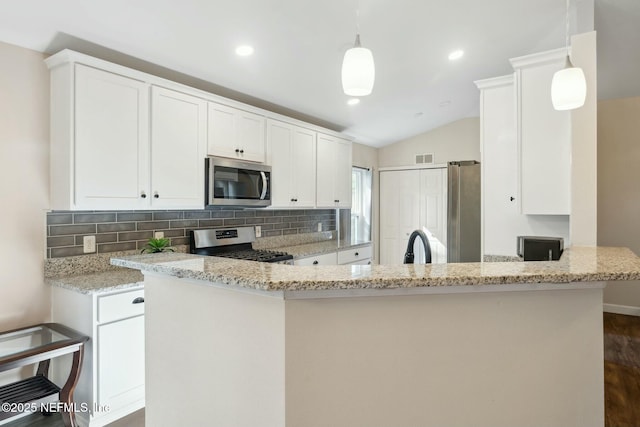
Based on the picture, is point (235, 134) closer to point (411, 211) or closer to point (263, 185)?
point (263, 185)

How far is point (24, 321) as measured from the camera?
228 centimetres

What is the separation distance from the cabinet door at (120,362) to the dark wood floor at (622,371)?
289 centimetres

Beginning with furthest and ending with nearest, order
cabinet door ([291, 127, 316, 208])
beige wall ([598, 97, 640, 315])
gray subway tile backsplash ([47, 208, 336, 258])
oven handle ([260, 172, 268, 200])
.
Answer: beige wall ([598, 97, 640, 315]) < cabinet door ([291, 127, 316, 208]) < oven handle ([260, 172, 268, 200]) < gray subway tile backsplash ([47, 208, 336, 258])

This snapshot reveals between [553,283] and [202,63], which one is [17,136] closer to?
[202,63]

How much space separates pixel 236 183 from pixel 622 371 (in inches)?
137

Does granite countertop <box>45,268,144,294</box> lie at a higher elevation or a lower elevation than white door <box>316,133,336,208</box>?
lower

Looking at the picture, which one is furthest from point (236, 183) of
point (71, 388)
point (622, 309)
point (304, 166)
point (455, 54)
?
point (622, 309)

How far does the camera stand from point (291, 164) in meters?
3.87

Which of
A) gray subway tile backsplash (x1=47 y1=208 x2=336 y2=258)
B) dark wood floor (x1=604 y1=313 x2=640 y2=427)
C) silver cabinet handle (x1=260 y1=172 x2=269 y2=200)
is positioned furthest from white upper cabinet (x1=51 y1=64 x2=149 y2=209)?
dark wood floor (x1=604 y1=313 x2=640 y2=427)

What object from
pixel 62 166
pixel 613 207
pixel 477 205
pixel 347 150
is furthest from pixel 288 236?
pixel 613 207

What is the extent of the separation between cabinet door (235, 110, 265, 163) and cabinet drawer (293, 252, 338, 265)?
110 cm

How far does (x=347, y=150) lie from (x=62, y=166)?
329 cm

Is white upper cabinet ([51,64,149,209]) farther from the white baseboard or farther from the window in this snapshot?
the white baseboard

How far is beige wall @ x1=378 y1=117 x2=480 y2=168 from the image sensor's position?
17.2 ft
